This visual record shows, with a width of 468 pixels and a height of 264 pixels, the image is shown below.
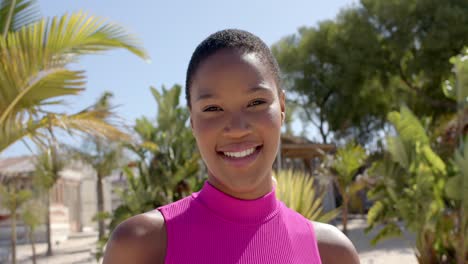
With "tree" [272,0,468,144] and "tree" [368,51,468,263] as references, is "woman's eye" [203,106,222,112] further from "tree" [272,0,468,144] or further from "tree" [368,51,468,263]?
"tree" [272,0,468,144]

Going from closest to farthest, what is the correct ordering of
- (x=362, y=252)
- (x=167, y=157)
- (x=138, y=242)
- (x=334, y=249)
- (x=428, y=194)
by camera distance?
1. (x=138, y=242)
2. (x=334, y=249)
3. (x=428, y=194)
4. (x=167, y=157)
5. (x=362, y=252)

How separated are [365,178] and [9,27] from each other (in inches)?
625

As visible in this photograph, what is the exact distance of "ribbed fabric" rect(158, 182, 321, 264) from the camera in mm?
1169

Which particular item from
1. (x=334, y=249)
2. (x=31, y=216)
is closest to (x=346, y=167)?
(x=31, y=216)

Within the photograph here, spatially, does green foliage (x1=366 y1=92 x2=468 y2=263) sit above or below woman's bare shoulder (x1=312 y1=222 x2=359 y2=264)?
below

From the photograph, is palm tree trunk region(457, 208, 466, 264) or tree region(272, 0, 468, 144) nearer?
palm tree trunk region(457, 208, 466, 264)

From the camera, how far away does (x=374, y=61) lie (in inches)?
893

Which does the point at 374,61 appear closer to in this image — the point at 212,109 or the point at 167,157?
the point at 167,157

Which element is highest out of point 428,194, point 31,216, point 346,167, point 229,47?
point 229,47

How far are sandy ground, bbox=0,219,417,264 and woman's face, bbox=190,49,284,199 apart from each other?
11.0 meters

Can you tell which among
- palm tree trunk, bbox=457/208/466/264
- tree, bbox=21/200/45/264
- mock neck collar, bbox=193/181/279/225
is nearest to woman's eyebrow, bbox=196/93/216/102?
mock neck collar, bbox=193/181/279/225

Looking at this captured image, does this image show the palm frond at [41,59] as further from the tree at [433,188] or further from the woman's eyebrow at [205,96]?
the tree at [433,188]

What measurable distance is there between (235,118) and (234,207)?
0.24 meters

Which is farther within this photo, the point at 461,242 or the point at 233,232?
the point at 461,242
